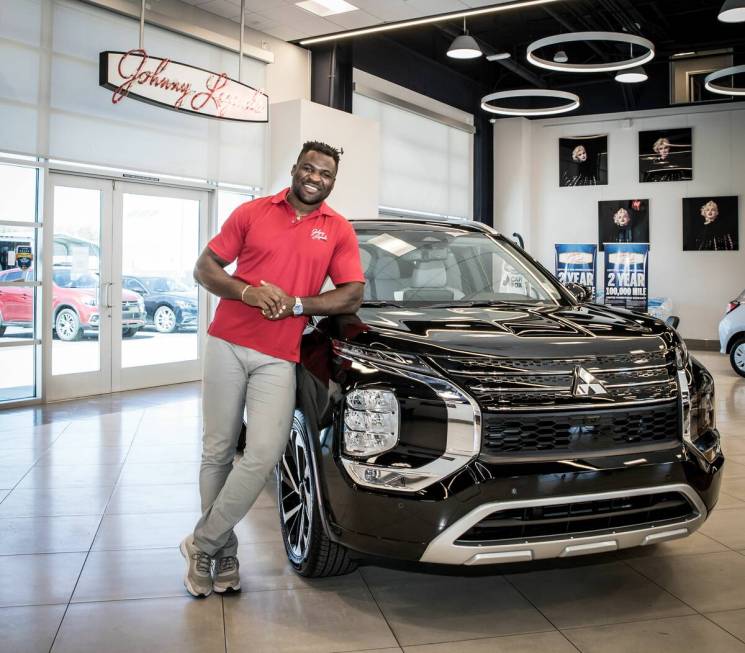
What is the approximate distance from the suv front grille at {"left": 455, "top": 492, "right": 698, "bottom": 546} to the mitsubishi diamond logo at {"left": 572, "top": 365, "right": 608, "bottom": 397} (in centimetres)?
32

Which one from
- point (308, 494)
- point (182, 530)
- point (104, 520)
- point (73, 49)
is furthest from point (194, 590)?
point (73, 49)

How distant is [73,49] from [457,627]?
6.66m

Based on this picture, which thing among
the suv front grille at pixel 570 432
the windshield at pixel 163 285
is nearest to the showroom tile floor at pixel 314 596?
the suv front grille at pixel 570 432

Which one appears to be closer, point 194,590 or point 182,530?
point 194,590

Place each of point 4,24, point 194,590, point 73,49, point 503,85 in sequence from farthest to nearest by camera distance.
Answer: point 503,85
point 73,49
point 4,24
point 194,590

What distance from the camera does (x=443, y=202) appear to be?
45.3 feet

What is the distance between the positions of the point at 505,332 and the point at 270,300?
76 cm

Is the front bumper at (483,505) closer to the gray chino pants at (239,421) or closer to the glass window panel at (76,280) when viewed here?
the gray chino pants at (239,421)

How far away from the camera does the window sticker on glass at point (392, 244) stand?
3.49 meters

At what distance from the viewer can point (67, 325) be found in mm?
7664

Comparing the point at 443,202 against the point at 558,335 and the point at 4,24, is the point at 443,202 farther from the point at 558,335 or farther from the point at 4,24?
the point at 558,335

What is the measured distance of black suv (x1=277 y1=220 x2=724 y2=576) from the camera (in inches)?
90.5

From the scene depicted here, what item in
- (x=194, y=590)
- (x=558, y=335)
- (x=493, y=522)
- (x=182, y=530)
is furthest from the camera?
(x=182, y=530)

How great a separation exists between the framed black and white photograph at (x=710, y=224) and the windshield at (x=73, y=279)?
33.2 feet
